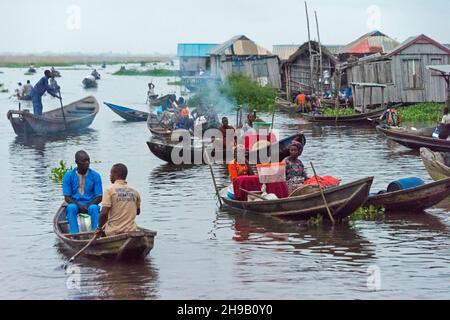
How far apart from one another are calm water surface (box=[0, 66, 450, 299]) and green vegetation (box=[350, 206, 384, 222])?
0.16 metres

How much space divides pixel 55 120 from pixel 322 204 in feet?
58.2

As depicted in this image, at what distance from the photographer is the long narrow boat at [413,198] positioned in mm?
13375

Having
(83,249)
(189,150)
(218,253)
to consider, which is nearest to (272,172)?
(218,253)

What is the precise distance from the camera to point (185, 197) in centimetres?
1644

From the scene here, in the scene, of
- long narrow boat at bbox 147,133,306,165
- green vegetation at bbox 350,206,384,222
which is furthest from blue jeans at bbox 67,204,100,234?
long narrow boat at bbox 147,133,306,165

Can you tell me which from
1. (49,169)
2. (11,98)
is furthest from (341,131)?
(11,98)

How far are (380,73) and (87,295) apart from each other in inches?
954

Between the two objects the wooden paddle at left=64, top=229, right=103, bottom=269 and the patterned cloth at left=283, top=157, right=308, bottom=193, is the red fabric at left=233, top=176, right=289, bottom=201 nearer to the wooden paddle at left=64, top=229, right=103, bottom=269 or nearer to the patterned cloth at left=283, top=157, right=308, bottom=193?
the patterned cloth at left=283, top=157, right=308, bottom=193

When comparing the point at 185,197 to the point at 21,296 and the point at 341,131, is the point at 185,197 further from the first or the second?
the point at 341,131

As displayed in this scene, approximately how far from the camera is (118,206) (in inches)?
401

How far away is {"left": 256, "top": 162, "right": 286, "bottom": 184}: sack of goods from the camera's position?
13.2 metres

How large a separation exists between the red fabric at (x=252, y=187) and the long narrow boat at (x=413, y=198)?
1.34 meters

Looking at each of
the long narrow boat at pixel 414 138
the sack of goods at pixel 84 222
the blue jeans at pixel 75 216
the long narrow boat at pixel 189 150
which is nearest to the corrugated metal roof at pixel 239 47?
the long narrow boat at pixel 414 138

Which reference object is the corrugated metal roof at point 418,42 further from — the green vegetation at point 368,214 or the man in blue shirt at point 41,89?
the green vegetation at point 368,214
